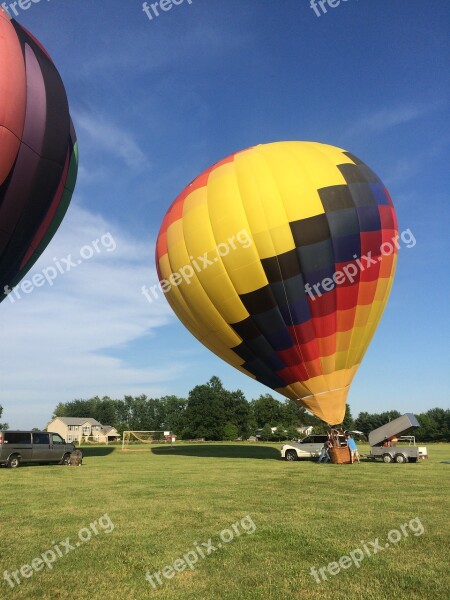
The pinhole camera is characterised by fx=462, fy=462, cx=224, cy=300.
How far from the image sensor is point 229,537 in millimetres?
7480

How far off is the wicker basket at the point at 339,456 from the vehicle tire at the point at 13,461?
15.1 meters

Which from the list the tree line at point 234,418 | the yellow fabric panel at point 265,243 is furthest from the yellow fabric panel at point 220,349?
the tree line at point 234,418

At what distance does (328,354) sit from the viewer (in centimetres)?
1873

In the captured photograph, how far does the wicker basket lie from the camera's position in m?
22.0

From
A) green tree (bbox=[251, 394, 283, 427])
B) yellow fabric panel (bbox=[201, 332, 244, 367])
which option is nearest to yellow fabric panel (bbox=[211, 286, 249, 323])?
yellow fabric panel (bbox=[201, 332, 244, 367])

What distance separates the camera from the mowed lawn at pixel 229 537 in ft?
17.3

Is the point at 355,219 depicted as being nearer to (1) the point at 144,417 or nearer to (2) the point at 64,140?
(2) the point at 64,140

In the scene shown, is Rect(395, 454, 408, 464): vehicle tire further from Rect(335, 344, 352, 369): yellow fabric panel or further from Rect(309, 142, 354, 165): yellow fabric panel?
Rect(309, 142, 354, 165): yellow fabric panel

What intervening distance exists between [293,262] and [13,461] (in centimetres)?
1641

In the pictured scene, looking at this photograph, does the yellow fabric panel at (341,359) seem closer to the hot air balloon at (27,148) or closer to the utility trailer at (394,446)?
the utility trailer at (394,446)

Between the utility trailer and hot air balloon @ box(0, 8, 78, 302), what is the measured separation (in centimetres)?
1979

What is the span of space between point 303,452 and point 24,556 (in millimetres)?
20751

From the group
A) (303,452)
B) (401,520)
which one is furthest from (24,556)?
(303,452)

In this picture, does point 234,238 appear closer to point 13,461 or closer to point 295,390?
point 295,390
